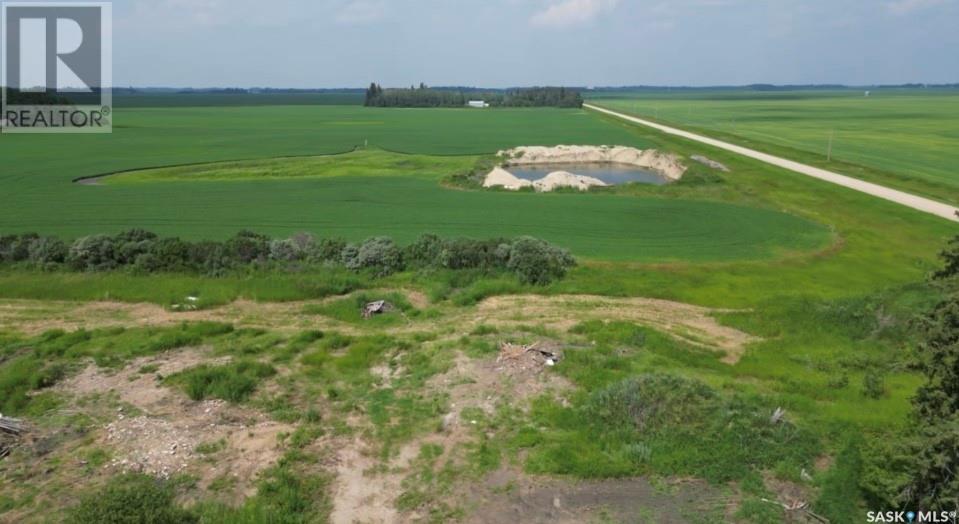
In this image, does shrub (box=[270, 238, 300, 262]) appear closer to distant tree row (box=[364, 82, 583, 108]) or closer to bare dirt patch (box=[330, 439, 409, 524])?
bare dirt patch (box=[330, 439, 409, 524])

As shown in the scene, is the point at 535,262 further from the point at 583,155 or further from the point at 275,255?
the point at 583,155

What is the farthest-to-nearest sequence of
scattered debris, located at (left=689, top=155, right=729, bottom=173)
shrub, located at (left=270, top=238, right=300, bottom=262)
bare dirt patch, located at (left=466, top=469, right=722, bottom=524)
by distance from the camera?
scattered debris, located at (left=689, top=155, right=729, bottom=173), shrub, located at (left=270, top=238, right=300, bottom=262), bare dirt patch, located at (left=466, top=469, right=722, bottom=524)

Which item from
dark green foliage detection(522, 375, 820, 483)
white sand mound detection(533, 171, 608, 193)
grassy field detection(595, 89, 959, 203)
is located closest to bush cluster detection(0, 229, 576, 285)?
dark green foliage detection(522, 375, 820, 483)

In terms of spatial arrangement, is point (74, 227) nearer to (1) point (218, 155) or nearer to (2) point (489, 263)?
(2) point (489, 263)

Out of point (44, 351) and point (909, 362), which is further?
point (44, 351)

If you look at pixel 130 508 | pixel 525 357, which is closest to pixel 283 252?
pixel 525 357

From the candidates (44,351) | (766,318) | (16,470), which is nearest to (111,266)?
(44,351)
